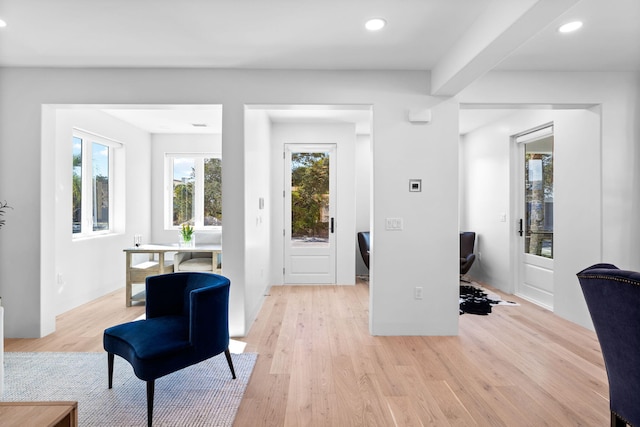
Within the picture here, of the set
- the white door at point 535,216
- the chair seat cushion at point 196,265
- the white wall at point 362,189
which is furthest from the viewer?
the white wall at point 362,189

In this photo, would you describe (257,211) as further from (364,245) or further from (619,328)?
(619,328)

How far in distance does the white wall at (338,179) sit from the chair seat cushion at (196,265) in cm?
115

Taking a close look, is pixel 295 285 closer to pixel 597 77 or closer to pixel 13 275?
pixel 13 275

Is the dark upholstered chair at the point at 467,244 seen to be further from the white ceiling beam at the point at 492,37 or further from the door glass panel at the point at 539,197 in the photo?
the white ceiling beam at the point at 492,37

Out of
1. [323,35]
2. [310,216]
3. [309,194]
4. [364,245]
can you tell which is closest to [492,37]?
[323,35]

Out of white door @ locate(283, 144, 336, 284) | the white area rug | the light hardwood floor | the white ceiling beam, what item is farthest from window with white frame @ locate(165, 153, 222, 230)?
the white ceiling beam

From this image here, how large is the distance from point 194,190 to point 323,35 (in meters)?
4.42

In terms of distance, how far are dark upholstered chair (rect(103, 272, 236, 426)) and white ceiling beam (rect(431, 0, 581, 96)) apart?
235cm

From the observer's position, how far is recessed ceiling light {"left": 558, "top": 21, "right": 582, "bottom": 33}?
2.52 meters

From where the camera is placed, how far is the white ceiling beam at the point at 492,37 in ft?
6.23

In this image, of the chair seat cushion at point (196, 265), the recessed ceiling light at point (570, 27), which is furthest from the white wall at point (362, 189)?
the recessed ceiling light at point (570, 27)

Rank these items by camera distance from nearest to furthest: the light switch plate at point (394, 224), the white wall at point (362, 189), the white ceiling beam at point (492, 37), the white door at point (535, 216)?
the white ceiling beam at point (492, 37), the light switch plate at point (394, 224), the white door at point (535, 216), the white wall at point (362, 189)

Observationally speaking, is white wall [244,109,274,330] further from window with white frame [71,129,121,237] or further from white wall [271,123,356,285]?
window with white frame [71,129,121,237]

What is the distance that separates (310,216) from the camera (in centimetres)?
561
